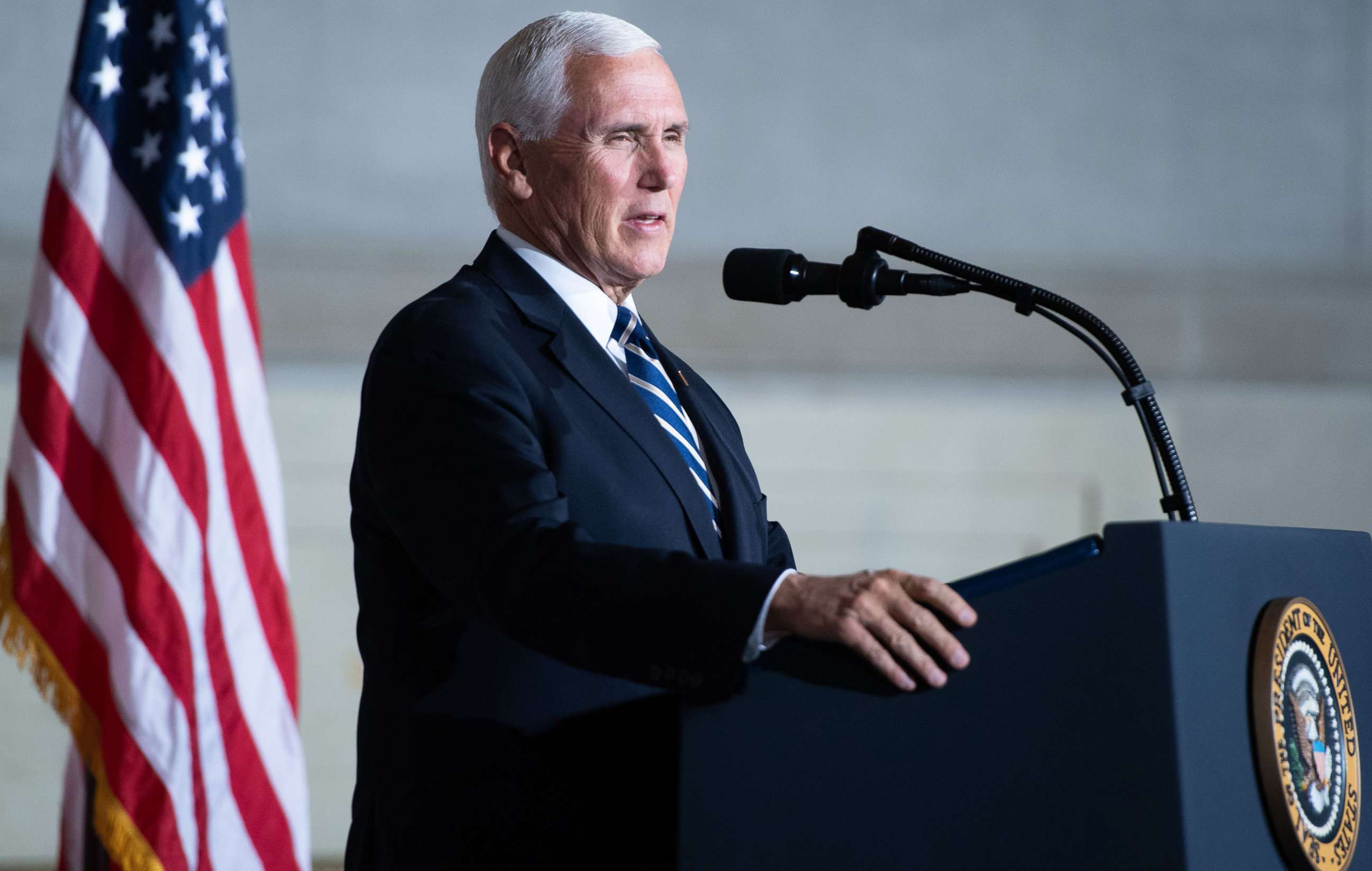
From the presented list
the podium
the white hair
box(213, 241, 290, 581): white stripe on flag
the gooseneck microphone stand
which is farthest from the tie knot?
box(213, 241, 290, 581): white stripe on flag

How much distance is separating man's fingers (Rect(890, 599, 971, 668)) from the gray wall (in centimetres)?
302

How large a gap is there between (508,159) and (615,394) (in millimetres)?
419

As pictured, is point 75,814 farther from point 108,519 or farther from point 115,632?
point 108,519

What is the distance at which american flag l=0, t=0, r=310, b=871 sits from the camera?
2.26 meters

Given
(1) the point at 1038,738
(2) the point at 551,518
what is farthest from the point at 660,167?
(1) the point at 1038,738

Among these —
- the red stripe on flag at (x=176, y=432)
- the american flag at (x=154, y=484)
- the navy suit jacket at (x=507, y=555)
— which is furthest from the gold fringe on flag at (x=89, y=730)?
the navy suit jacket at (x=507, y=555)

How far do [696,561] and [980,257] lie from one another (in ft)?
10.6

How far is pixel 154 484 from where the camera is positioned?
2.32 metres

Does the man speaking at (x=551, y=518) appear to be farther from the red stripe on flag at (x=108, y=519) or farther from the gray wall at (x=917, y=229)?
the gray wall at (x=917, y=229)

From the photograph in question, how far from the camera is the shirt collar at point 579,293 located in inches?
58.2

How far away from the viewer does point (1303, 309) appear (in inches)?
161

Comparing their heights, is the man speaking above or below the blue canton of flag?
below

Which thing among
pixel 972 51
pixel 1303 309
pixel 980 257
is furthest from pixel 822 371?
pixel 1303 309

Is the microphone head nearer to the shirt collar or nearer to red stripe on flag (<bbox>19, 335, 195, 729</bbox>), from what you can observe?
the shirt collar
